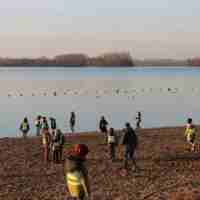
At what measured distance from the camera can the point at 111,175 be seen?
15.3m

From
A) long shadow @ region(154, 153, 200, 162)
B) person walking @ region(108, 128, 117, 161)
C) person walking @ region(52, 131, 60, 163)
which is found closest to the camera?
person walking @ region(52, 131, 60, 163)

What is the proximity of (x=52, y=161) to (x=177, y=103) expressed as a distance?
40.6 metres

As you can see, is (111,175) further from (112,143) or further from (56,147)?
(56,147)

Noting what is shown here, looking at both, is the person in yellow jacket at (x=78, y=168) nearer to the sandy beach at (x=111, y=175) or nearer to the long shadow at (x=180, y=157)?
the sandy beach at (x=111, y=175)

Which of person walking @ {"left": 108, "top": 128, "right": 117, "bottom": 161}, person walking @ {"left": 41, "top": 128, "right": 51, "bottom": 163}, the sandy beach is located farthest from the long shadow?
person walking @ {"left": 41, "top": 128, "right": 51, "bottom": 163}

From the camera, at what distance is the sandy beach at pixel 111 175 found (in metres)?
13.2

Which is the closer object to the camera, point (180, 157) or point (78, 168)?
point (78, 168)

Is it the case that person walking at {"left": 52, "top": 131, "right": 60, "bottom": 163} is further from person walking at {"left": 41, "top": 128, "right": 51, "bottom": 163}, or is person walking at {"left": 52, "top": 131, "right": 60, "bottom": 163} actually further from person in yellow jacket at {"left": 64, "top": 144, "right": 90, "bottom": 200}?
person in yellow jacket at {"left": 64, "top": 144, "right": 90, "bottom": 200}

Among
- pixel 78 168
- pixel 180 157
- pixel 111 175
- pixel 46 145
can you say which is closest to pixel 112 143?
pixel 111 175

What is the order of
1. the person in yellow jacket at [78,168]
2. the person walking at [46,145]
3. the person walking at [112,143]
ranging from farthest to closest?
the person walking at [46,145] < the person walking at [112,143] < the person in yellow jacket at [78,168]

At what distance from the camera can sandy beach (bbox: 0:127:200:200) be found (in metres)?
13.2

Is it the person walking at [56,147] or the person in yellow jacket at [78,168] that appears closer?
the person in yellow jacket at [78,168]

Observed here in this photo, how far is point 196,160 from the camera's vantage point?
1758 cm

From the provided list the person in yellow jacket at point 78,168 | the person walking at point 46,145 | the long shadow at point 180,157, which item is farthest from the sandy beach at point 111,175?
the person in yellow jacket at point 78,168
